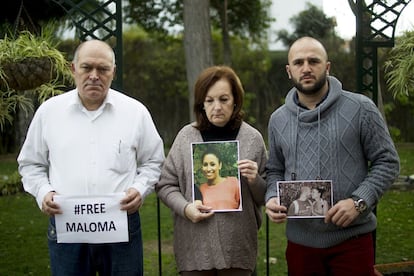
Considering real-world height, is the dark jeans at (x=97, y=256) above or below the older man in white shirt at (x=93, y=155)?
below

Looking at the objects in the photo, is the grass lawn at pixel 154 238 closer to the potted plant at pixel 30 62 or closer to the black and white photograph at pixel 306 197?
the potted plant at pixel 30 62

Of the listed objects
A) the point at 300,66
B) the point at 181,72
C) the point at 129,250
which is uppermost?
the point at 181,72

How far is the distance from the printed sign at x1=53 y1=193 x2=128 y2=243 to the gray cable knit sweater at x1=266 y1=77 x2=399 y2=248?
701 mm

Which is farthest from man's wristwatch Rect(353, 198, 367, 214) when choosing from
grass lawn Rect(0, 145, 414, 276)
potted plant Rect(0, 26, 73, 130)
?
grass lawn Rect(0, 145, 414, 276)

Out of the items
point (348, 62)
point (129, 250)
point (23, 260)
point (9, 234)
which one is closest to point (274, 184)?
point (129, 250)

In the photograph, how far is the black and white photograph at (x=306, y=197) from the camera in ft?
8.82

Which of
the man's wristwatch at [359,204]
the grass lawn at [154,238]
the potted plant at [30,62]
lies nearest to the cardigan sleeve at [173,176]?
the man's wristwatch at [359,204]

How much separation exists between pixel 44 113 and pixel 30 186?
0.35 meters

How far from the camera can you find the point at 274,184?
2832 millimetres

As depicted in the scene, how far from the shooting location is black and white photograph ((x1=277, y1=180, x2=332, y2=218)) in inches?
106

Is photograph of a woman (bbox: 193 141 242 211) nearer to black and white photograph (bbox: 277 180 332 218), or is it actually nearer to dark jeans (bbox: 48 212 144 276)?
black and white photograph (bbox: 277 180 332 218)

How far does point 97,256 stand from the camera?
9.21 ft

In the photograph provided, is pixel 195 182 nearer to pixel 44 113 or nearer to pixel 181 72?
pixel 44 113

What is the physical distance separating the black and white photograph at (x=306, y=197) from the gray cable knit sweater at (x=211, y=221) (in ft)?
0.50
